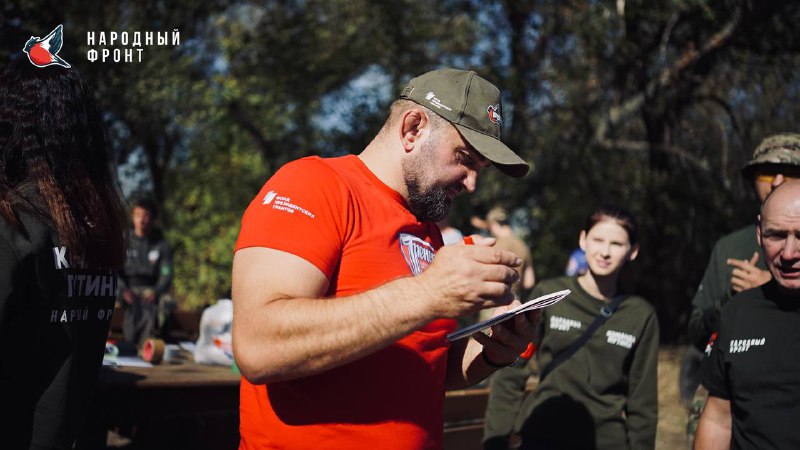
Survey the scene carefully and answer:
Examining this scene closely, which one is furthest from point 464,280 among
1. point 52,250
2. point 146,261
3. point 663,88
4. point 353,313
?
point 663,88

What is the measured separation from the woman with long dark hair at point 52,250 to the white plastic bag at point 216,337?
2.58 meters

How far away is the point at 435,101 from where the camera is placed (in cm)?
220

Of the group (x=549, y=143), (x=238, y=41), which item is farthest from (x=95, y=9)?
(x=549, y=143)

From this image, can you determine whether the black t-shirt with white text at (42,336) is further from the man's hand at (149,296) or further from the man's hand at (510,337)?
the man's hand at (149,296)

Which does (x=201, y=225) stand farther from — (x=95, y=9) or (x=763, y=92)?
(x=763, y=92)

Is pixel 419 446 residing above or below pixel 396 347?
below

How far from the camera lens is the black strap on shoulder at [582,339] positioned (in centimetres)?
392

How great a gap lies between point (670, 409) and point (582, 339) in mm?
5219

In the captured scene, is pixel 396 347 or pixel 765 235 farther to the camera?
pixel 765 235

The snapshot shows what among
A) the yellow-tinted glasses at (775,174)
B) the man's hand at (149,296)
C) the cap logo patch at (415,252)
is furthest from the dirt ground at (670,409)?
the man's hand at (149,296)

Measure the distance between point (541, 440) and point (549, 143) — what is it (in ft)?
29.2

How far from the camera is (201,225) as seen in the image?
16562 millimetres

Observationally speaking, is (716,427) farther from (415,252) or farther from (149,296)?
(149,296)

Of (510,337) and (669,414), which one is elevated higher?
(510,337)
